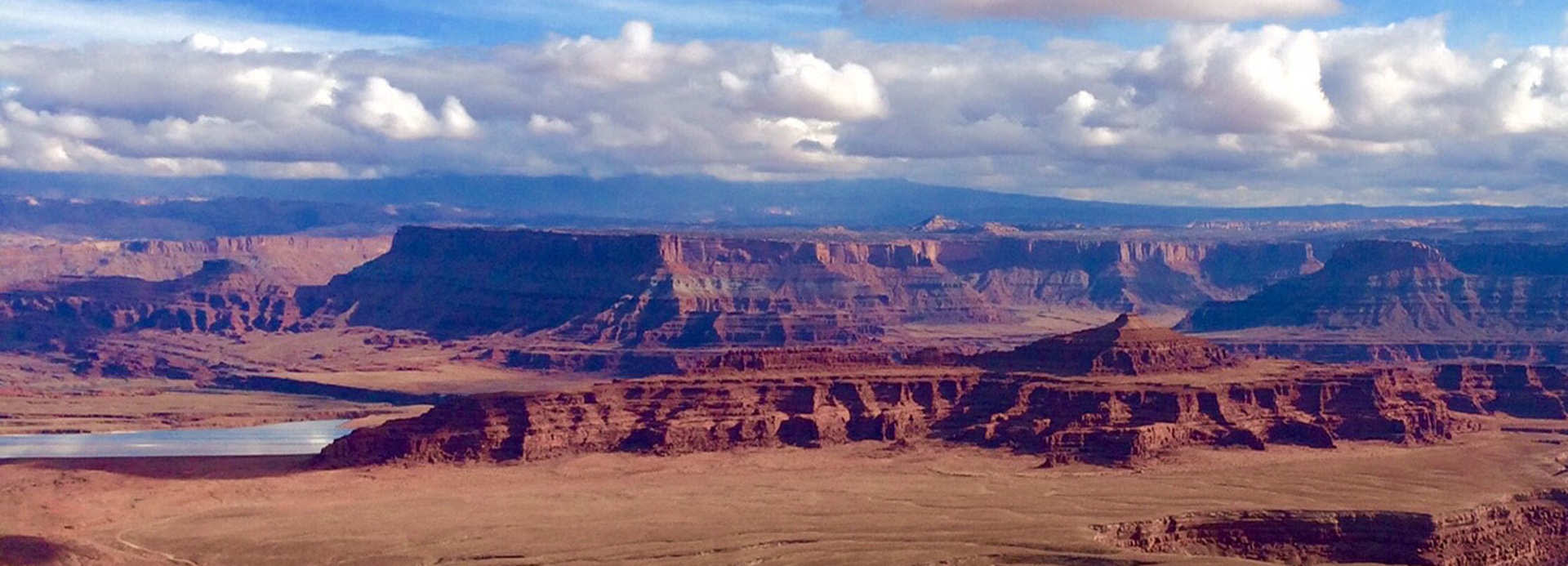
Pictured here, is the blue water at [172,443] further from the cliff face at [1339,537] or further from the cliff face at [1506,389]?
the cliff face at [1506,389]

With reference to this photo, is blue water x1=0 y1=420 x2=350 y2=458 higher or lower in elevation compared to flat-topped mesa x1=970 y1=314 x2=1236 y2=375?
lower

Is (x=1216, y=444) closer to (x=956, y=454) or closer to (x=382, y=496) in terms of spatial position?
(x=956, y=454)

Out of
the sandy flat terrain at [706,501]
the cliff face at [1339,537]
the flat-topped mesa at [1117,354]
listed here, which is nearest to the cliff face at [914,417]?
the sandy flat terrain at [706,501]

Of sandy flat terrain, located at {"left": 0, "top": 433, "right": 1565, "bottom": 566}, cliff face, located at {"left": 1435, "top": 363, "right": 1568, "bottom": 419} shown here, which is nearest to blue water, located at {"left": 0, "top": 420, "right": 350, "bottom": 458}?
sandy flat terrain, located at {"left": 0, "top": 433, "right": 1565, "bottom": 566}

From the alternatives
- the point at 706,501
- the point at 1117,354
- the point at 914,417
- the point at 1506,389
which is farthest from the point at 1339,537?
the point at 1506,389

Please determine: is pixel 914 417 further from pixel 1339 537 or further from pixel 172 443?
pixel 172 443

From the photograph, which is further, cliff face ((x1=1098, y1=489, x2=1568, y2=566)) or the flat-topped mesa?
the flat-topped mesa

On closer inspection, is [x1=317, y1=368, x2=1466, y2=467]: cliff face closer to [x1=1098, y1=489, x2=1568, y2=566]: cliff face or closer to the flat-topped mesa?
the flat-topped mesa
